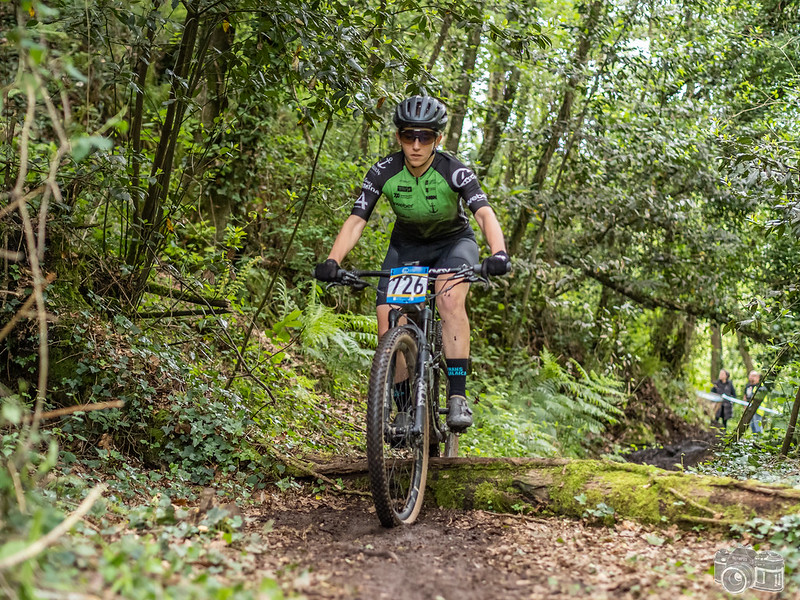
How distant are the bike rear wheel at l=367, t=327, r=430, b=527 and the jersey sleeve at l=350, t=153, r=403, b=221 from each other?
1069 mm

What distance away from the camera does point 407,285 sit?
14.2 feet

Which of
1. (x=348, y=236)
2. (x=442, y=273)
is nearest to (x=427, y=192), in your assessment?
(x=348, y=236)

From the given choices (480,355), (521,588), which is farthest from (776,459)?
(480,355)

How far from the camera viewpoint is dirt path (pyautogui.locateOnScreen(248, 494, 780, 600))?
2836mm

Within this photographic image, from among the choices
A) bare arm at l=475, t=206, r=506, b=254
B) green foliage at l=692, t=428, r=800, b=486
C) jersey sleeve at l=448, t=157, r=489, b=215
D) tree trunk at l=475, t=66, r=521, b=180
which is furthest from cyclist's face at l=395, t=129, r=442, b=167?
tree trunk at l=475, t=66, r=521, b=180

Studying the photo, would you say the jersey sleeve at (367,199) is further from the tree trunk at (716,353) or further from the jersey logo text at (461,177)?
the tree trunk at (716,353)

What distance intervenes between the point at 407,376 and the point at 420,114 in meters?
1.82

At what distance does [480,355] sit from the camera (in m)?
12.0

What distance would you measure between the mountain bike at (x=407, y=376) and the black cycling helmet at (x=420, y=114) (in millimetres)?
1040

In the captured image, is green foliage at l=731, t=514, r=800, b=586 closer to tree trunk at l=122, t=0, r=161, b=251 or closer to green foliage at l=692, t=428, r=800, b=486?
green foliage at l=692, t=428, r=800, b=486

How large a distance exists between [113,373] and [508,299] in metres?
8.88

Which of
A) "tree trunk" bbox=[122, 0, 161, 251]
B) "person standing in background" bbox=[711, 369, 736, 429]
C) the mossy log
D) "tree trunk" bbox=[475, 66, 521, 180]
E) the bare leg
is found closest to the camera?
the mossy log

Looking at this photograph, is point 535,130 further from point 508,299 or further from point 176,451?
point 176,451

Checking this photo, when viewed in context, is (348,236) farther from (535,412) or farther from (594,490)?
(535,412)
